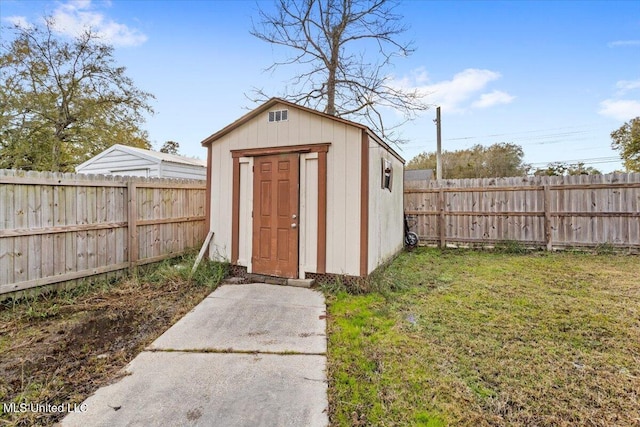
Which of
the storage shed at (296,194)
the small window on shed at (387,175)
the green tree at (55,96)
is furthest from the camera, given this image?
the green tree at (55,96)

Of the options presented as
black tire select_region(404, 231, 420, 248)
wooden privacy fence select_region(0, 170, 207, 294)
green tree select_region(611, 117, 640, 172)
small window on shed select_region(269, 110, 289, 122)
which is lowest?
black tire select_region(404, 231, 420, 248)

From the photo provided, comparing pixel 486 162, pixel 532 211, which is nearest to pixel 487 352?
pixel 532 211

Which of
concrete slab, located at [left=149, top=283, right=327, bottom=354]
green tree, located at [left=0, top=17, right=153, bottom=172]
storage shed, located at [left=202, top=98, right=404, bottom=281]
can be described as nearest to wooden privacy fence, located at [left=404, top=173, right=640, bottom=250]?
storage shed, located at [left=202, top=98, right=404, bottom=281]

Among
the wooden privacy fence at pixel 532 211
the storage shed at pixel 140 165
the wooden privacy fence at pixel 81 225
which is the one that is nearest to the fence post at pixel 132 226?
the wooden privacy fence at pixel 81 225

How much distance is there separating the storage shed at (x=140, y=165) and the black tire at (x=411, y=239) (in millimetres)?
7099

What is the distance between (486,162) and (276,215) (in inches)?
1023

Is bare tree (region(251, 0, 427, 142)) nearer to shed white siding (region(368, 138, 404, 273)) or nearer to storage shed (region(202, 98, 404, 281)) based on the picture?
shed white siding (region(368, 138, 404, 273))

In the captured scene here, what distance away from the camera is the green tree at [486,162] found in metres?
25.1

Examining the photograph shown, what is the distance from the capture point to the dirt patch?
2.14 m

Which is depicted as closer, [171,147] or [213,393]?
[213,393]

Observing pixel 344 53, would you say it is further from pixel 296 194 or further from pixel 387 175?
pixel 296 194

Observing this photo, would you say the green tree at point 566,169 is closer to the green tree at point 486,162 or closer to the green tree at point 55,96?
the green tree at point 486,162

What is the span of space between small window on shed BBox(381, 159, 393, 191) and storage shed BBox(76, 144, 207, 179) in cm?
670

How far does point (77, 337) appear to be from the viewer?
302 centimetres
